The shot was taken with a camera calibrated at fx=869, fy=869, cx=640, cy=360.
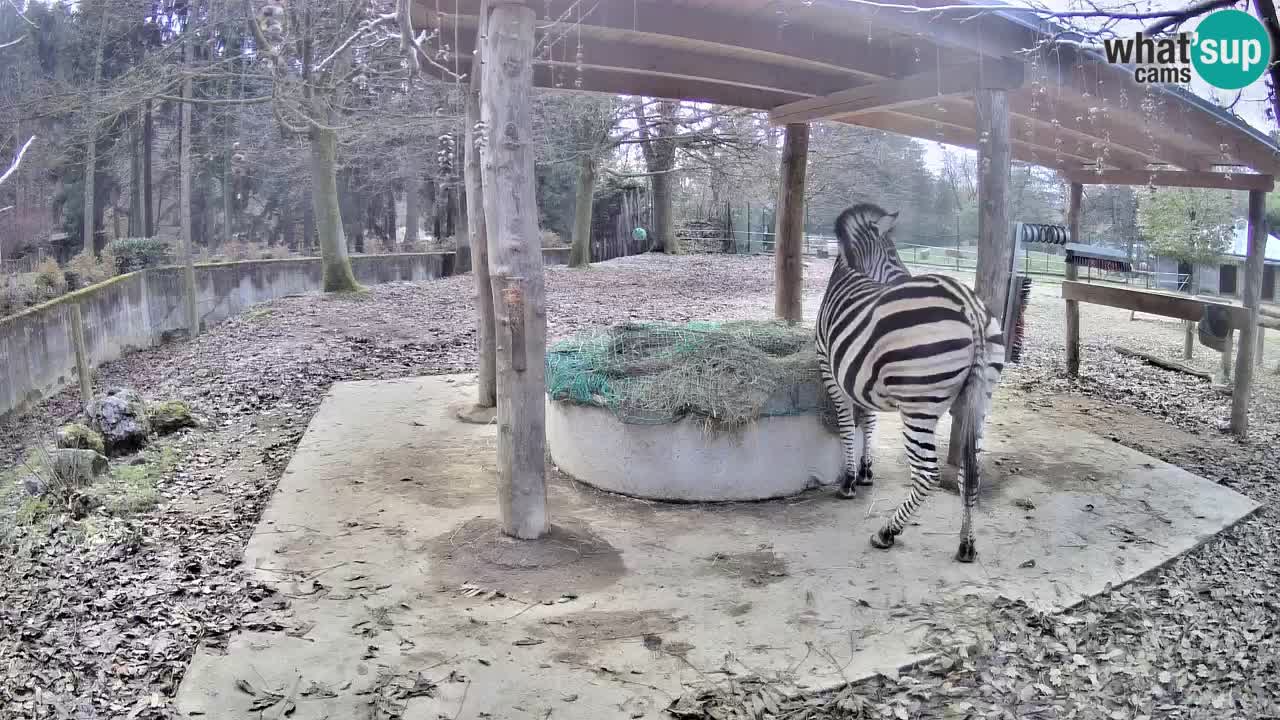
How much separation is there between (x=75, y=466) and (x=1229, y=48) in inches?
300

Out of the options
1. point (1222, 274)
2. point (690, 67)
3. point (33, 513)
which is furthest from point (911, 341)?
point (1222, 274)

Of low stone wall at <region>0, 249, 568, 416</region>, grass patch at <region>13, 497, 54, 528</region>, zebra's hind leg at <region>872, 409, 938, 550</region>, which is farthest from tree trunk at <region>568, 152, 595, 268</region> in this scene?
zebra's hind leg at <region>872, 409, 938, 550</region>

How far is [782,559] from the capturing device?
16.0ft

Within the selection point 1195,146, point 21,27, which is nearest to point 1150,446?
point 1195,146

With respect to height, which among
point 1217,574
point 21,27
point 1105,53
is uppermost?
point 21,27

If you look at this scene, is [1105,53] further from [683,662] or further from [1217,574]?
[683,662]

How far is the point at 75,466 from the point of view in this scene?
20.2 feet

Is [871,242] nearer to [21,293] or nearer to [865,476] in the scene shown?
[865,476]

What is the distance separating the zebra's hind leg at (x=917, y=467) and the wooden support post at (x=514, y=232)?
208 cm

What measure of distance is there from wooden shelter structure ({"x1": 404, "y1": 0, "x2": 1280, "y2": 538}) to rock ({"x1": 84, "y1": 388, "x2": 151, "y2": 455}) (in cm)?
284

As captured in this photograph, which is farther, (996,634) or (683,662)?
(996,634)

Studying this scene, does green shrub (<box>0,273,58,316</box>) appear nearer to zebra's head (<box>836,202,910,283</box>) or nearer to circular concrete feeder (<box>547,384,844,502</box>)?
circular concrete feeder (<box>547,384,844,502</box>)

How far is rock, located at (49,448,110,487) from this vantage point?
238 inches

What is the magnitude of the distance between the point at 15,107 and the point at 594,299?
9.67m
